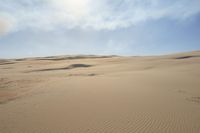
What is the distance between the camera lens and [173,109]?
232 inches

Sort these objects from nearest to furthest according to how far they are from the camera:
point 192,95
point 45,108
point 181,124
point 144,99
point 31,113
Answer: point 181,124
point 31,113
point 45,108
point 144,99
point 192,95

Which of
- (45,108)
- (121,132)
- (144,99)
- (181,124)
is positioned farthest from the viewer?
(144,99)

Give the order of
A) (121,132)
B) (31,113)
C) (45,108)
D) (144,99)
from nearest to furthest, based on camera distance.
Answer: (121,132)
(31,113)
(45,108)
(144,99)

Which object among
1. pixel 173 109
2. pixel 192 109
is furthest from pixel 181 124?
pixel 192 109

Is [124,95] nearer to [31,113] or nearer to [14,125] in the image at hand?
[31,113]

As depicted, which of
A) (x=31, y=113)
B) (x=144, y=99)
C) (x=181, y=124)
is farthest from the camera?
(x=144, y=99)

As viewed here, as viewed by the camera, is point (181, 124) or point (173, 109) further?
point (173, 109)

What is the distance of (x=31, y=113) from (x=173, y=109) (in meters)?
5.53

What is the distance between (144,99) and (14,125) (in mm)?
5470

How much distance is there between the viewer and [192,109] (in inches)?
234

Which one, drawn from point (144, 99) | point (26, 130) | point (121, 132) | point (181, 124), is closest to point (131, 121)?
point (121, 132)

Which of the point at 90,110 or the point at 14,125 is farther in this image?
the point at 90,110

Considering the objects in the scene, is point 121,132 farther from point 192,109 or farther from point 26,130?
point 192,109

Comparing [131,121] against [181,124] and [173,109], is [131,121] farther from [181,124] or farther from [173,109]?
[173,109]
